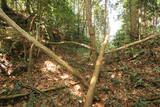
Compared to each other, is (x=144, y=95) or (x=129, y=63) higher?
(x=129, y=63)

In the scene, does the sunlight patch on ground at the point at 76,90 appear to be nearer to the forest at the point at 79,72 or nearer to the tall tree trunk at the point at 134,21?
the forest at the point at 79,72

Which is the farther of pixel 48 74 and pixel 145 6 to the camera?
pixel 145 6

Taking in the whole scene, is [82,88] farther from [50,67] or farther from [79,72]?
[50,67]

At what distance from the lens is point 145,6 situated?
27.3 ft

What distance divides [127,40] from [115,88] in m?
3.93

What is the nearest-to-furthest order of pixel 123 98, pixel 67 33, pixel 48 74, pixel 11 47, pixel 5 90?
pixel 123 98 < pixel 5 90 < pixel 48 74 < pixel 11 47 < pixel 67 33

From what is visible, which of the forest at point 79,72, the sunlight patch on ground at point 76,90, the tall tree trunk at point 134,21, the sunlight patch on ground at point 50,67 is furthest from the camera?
the tall tree trunk at point 134,21

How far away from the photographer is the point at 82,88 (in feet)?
16.4

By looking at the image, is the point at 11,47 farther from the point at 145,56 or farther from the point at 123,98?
the point at 145,56

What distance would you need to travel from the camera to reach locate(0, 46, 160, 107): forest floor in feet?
13.7

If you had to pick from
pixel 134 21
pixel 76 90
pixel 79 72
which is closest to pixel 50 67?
pixel 79 72

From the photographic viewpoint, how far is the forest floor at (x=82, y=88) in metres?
4.18

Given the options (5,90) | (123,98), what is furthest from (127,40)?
(5,90)

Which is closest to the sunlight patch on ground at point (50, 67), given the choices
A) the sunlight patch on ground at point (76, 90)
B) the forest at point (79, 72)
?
the forest at point (79, 72)
